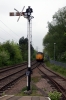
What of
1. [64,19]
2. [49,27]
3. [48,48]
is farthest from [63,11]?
[48,48]

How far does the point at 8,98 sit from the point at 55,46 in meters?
55.4

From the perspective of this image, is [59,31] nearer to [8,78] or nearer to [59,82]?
[8,78]

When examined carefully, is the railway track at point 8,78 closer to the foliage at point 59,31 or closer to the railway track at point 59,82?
the railway track at point 59,82

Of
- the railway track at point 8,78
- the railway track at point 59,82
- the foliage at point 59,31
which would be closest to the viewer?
the railway track at point 59,82

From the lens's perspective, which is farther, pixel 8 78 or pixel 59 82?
pixel 8 78

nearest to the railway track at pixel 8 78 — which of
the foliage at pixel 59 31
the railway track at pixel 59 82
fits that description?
the railway track at pixel 59 82

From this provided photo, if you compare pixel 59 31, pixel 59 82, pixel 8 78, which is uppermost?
pixel 59 31

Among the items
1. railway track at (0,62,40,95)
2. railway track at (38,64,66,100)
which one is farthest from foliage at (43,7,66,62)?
railway track at (38,64,66,100)

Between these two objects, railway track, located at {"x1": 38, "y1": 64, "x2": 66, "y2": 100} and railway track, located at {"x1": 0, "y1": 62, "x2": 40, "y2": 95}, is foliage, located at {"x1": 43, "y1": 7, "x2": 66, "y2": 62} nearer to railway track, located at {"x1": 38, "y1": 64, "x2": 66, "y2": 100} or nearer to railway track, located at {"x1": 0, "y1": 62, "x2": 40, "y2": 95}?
railway track, located at {"x1": 0, "y1": 62, "x2": 40, "y2": 95}

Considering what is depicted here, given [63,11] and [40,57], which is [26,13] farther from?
[40,57]

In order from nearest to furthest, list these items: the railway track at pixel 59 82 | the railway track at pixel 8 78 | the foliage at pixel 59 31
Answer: the railway track at pixel 59 82 → the railway track at pixel 8 78 → the foliage at pixel 59 31

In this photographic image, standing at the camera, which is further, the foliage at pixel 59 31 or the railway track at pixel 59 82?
the foliage at pixel 59 31

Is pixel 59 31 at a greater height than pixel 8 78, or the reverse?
pixel 59 31

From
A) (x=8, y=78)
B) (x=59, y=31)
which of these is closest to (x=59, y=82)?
(x=8, y=78)
